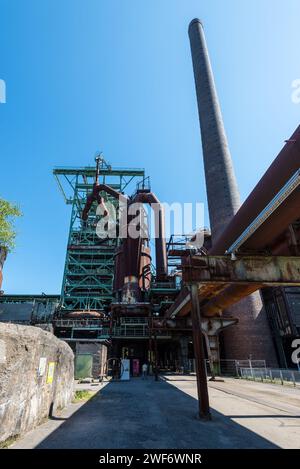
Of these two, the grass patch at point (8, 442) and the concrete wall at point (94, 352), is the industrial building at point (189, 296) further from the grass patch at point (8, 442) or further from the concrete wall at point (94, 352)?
the grass patch at point (8, 442)

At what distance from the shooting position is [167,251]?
Answer: 27297mm

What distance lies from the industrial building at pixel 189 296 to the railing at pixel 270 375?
5.87ft

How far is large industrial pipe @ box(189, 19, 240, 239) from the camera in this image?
20953 mm

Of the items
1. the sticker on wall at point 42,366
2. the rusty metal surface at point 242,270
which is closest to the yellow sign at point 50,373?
the sticker on wall at point 42,366

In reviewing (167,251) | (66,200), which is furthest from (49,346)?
(66,200)

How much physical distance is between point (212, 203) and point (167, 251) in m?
7.95

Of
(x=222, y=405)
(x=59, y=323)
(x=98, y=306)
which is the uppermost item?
(x=98, y=306)

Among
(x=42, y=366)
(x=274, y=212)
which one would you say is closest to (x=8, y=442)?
(x=42, y=366)

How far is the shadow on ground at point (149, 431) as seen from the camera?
3.99 meters

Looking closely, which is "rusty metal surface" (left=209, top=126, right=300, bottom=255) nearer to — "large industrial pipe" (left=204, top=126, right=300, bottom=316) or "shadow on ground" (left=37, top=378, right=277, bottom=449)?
"large industrial pipe" (left=204, top=126, right=300, bottom=316)

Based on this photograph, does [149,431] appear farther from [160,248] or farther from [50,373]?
[160,248]

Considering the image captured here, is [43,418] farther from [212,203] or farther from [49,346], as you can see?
[212,203]

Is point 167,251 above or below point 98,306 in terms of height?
above
